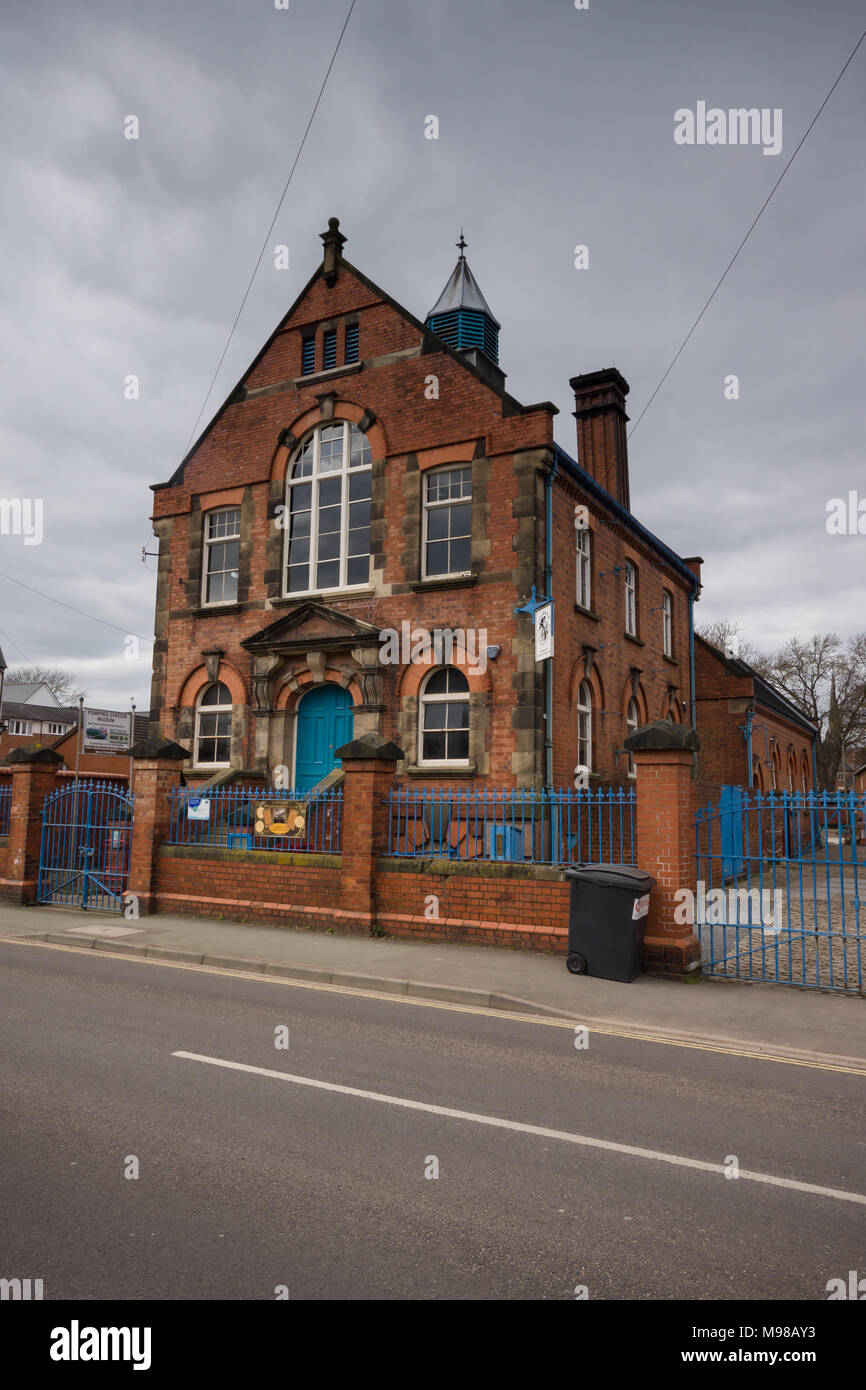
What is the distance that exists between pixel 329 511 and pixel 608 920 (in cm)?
1143

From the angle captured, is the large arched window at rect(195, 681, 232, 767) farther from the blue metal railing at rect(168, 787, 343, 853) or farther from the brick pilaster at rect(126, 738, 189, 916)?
the brick pilaster at rect(126, 738, 189, 916)

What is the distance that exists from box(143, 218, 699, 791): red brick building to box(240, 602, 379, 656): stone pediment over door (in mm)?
45

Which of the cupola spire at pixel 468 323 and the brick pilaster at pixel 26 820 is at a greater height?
the cupola spire at pixel 468 323

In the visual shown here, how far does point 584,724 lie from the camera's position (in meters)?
17.8

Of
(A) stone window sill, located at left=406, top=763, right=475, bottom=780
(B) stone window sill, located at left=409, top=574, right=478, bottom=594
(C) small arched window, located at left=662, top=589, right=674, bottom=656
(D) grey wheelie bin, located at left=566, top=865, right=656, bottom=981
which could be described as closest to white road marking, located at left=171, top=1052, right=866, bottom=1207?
(D) grey wheelie bin, located at left=566, top=865, right=656, bottom=981

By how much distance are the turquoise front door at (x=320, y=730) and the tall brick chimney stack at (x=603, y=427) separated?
1030 cm

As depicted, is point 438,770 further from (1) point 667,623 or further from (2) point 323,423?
(1) point 667,623

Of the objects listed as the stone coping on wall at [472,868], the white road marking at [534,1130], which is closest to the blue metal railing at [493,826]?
the stone coping on wall at [472,868]

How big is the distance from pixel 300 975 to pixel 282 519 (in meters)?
11.3

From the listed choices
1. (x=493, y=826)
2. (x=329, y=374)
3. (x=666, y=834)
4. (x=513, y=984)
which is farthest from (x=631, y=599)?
(x=513, y=984)

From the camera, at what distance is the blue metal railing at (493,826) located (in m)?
12.1

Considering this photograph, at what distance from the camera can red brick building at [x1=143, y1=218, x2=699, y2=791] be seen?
Answer: 51.6ft

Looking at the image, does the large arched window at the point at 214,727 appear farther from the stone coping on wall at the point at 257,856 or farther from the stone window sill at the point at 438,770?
the stone window sill at the point at 438,770
